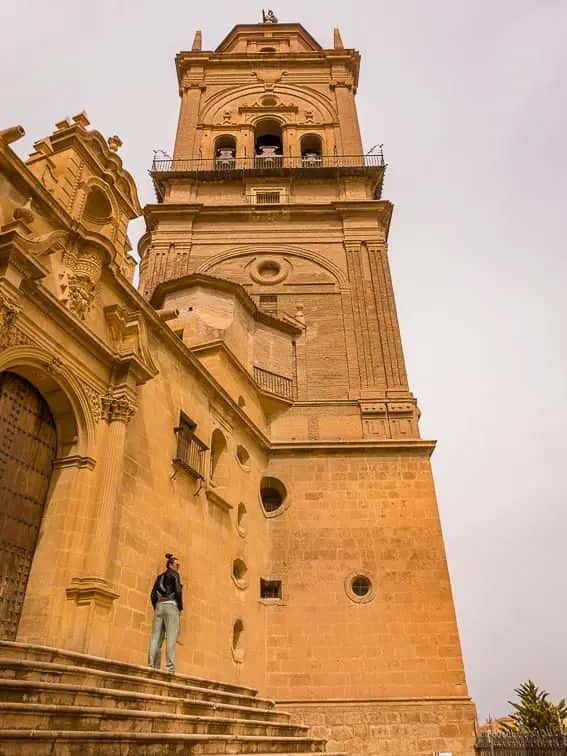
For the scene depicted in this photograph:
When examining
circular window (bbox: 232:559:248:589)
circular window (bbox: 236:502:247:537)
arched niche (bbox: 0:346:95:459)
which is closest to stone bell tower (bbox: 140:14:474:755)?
circular window (bbox: 236:502:247:537)

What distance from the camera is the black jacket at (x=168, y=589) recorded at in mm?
8016

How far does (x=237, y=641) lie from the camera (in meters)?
12.2

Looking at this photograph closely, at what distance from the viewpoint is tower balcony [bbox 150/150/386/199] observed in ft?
75.9

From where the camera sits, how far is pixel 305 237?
70.6 feet

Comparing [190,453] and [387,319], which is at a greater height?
[387,319]

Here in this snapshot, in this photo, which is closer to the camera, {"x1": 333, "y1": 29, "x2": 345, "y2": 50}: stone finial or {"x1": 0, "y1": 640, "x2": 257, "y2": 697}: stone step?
{"x1": 0, "y1": 640, "x2": 257, "y2": 697}: stone step

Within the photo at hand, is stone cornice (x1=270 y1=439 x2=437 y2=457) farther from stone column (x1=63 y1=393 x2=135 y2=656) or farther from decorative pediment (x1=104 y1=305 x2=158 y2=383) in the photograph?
stone column (x1=63 y1=393 x2=135 y2=656)

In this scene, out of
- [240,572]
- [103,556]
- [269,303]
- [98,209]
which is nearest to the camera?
[103,556]

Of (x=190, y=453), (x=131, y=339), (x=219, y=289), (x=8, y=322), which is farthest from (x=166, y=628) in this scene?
(x=219, y=289)

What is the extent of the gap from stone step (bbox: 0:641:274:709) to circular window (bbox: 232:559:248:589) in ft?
15.1

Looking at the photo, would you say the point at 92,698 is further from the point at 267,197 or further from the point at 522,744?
the point at 267,197

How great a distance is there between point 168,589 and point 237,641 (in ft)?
16.2

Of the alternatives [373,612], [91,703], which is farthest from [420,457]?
[91,703]

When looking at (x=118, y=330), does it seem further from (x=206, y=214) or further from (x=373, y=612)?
(x=206, y=214)
